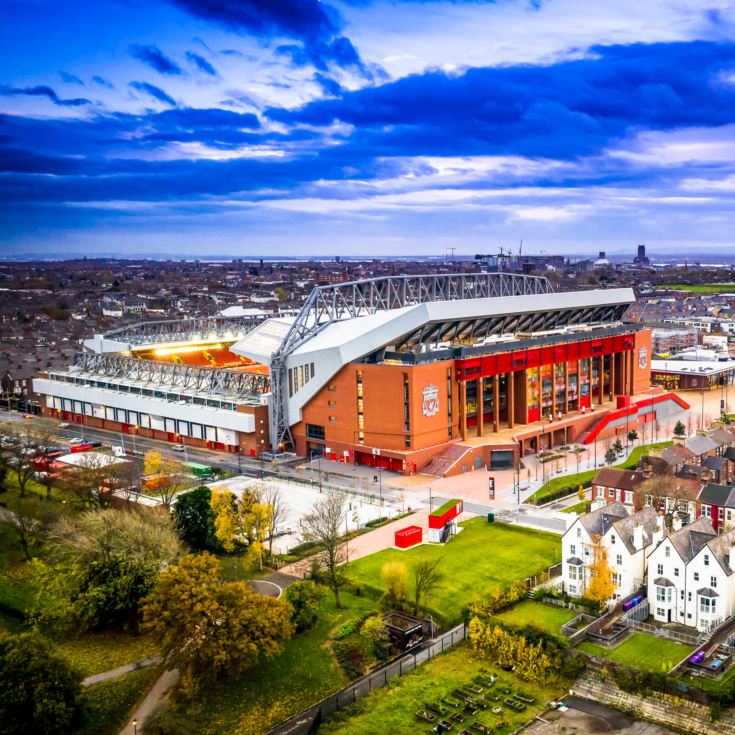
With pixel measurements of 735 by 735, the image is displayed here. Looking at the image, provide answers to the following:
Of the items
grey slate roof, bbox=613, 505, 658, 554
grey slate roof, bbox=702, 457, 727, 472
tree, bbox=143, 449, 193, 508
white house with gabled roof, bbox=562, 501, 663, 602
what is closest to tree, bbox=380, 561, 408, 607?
white house with gabled roof, bbox=562, 501, 663, 602

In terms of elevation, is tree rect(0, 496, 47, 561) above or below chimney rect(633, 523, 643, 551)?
below

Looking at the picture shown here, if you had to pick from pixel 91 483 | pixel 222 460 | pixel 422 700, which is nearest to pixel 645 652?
pixel 422 700

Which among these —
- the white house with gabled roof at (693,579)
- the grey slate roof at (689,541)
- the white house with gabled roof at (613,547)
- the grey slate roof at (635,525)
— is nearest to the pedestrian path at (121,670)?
the white house with gabled roof at (613,547)

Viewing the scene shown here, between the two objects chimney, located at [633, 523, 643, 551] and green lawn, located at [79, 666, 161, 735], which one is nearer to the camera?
green lawn, located at [79, 666, 161, 735]

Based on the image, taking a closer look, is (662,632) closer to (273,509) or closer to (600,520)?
(600,520)

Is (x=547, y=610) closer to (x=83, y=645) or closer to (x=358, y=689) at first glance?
(x=358, y=689)

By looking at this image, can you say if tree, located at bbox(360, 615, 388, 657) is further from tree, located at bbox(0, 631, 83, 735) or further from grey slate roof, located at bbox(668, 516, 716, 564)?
grey slate roof, located at bbox(668, 516, 716, 564)

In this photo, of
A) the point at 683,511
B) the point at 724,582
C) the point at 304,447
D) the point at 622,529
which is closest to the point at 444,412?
the point at 304,447
